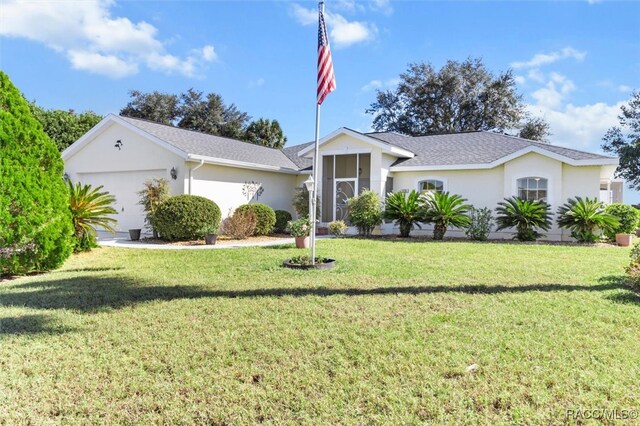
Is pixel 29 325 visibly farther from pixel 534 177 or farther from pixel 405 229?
pixel 534 177

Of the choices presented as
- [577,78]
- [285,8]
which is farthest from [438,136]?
[285,8]

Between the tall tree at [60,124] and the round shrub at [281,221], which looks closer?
the round shrub at [281,221]

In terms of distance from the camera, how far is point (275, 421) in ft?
9.68

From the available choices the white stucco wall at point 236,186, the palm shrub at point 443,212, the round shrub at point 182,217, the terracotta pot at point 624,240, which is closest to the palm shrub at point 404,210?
the palm shrub at point 443,212

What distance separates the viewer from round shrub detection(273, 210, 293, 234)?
61.0ft

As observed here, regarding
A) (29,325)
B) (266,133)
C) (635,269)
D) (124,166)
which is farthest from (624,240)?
(266,133)

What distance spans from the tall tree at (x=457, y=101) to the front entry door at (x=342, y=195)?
2155 cm

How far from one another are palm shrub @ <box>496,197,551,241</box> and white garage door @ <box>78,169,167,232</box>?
1328 centimetres

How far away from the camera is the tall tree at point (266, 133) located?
37.2 m

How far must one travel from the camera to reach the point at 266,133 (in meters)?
37.2

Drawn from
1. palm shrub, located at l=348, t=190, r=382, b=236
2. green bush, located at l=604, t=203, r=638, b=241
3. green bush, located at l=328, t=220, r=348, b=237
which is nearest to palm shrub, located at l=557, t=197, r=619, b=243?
green bush, located at l=604, t=203, r=638, b=241

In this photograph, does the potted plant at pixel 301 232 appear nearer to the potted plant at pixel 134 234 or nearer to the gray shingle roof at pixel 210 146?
the gray shingle roof at pixel 210 146

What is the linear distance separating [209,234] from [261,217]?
10.4 feet

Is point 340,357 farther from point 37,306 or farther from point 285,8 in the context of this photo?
point 285,8
